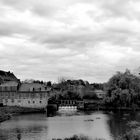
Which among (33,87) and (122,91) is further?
(33,87)

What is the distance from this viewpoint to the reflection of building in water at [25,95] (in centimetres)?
10231

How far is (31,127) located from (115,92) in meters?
40.3

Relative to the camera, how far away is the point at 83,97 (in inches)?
5281

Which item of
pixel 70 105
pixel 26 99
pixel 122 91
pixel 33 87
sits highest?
pixel 33 87

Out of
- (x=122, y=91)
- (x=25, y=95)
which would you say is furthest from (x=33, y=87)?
(x=122, y=91)

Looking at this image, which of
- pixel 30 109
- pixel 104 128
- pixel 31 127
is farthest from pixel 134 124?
pixel 30 109

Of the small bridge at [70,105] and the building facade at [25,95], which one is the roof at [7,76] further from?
the small bridge at [70,105]

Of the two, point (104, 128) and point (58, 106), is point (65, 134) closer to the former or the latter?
point (104, 128)

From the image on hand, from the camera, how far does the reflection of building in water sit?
336ft

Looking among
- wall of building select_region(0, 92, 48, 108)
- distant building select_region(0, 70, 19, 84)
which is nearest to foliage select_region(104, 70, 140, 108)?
wall of building select_region(0, 92, 48, 108)

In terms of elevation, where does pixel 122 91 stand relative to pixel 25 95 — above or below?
above

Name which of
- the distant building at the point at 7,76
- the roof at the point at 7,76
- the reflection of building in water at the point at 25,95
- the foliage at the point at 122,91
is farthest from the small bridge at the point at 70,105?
the roof at the point at 7,76

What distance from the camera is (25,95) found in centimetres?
10325

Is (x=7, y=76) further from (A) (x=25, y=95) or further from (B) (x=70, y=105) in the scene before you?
→ (B) (x=70, y=105)
